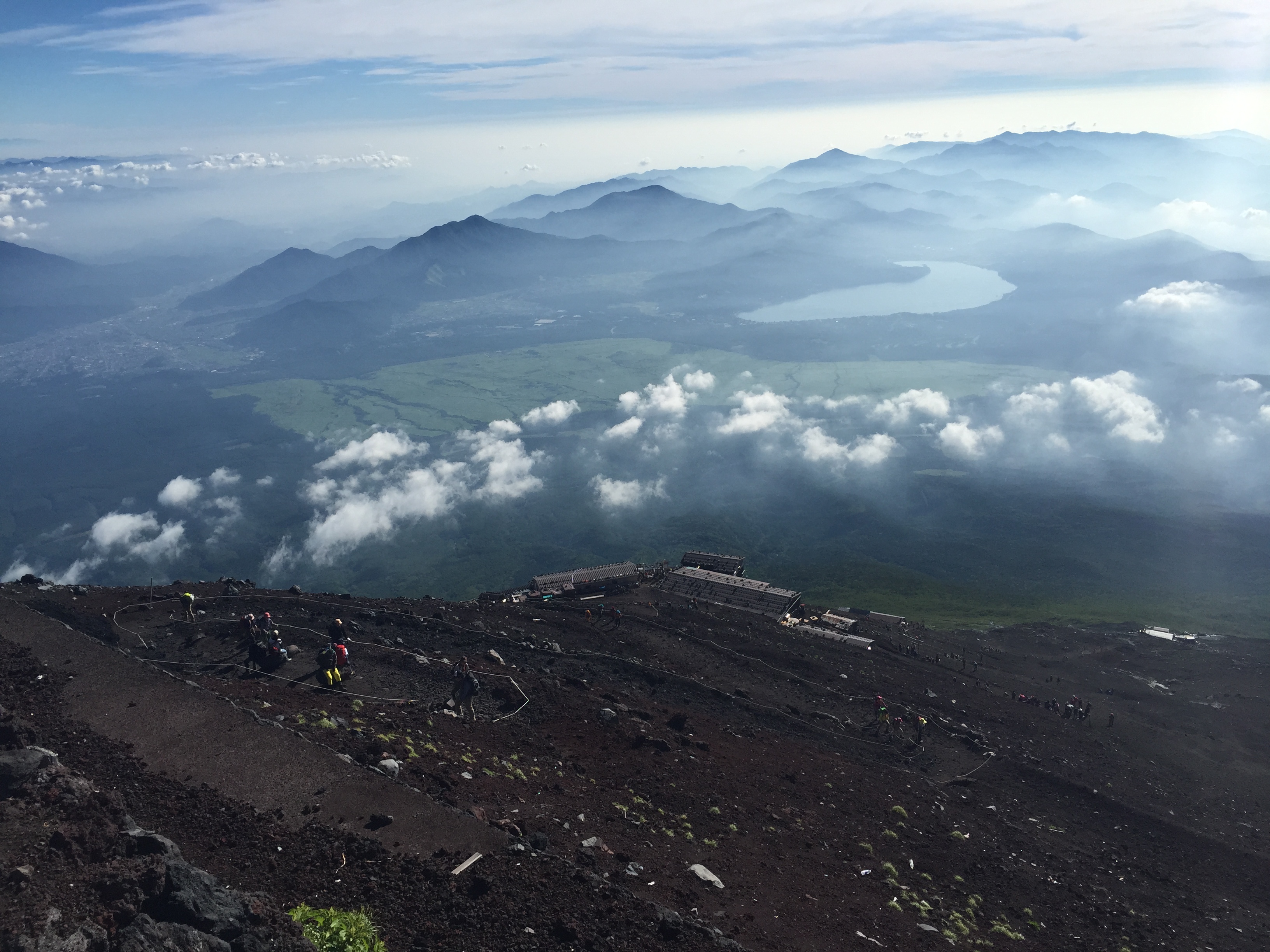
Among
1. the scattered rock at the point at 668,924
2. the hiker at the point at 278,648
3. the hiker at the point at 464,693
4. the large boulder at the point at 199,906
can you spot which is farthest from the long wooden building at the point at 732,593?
the large boulder at the point at 199,906

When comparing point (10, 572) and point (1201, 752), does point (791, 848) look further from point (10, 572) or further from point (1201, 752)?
point (10, 572)

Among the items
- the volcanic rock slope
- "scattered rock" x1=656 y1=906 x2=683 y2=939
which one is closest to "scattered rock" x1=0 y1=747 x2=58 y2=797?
the volcanic rock slope

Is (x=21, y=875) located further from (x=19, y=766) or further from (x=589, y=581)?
(x=589, y=581)

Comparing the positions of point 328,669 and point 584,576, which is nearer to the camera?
point 328,669

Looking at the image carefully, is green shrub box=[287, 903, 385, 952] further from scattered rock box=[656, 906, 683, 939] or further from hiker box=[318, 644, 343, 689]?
hiker box=[318, 644, 343, 689]

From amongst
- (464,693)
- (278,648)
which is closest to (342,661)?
(278,648)

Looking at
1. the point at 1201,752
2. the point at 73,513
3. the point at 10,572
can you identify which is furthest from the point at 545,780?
the point at 73,513
